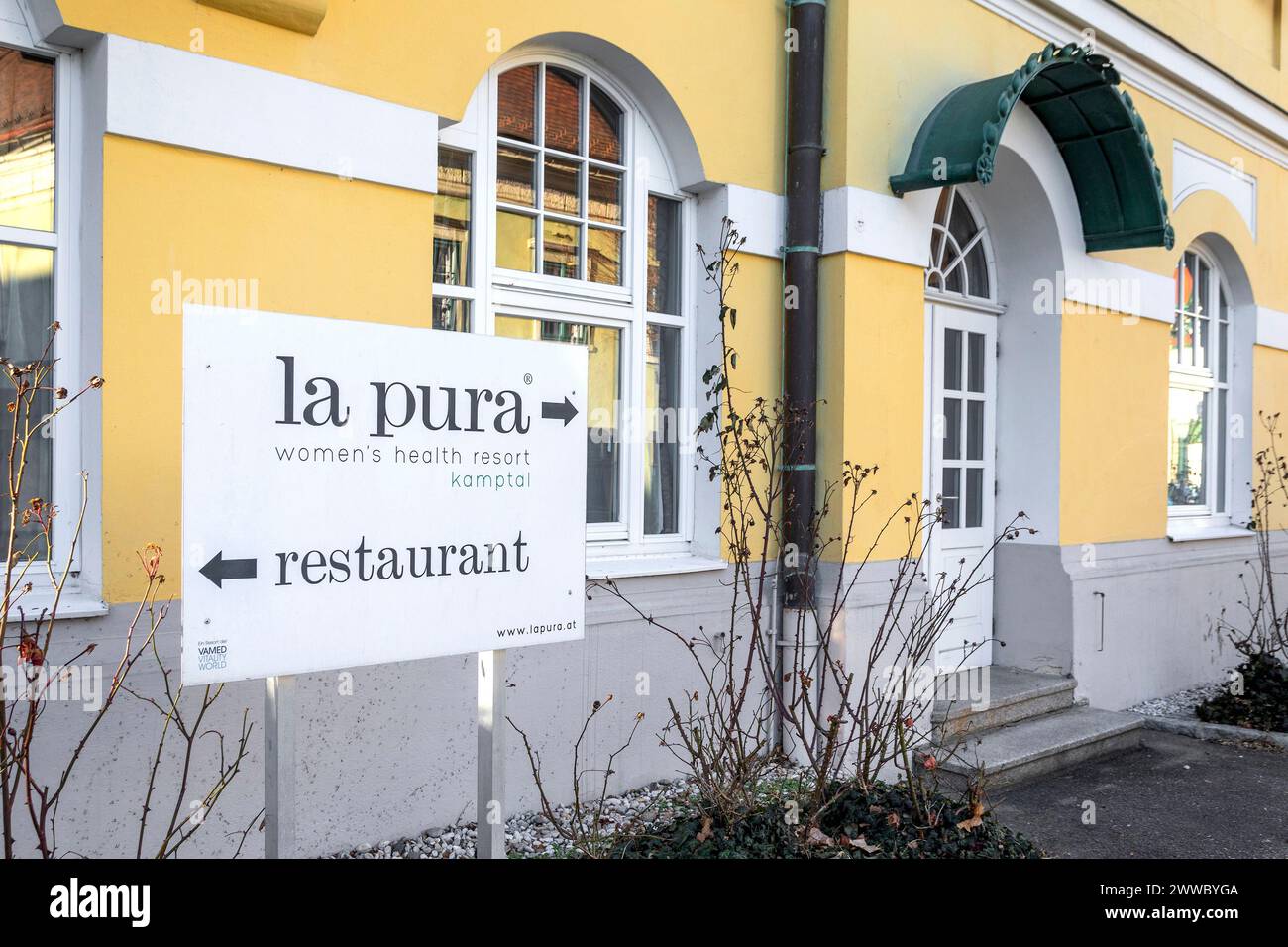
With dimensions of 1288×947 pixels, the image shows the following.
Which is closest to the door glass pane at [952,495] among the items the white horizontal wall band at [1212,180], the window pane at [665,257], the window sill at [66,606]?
the window pane at [665,257]

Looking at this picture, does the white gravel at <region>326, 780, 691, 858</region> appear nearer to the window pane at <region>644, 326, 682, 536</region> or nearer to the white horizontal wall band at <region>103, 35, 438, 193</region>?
the window pane at <region>644, 326, 682, 536</region>

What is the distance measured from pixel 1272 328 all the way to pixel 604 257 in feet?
23.5

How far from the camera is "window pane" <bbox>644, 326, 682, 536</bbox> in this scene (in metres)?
5.44

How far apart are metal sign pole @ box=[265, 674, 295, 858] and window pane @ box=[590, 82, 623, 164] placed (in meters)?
3.35

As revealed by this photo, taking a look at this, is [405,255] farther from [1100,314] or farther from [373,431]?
[1100,314]

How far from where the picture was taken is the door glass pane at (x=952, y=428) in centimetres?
693

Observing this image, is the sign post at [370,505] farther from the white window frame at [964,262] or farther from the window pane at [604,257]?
the white window frame at [964,262]

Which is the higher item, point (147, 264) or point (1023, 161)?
point (1023, 161)

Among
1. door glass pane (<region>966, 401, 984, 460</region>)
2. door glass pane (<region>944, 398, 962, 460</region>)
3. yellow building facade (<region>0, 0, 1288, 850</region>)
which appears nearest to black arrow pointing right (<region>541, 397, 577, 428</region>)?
yellow building facade (<region>0, 0, 1288, 850</region>)

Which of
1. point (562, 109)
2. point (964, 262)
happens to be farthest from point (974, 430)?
point (562, 109)

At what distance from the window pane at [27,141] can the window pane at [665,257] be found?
2746 millimetres
